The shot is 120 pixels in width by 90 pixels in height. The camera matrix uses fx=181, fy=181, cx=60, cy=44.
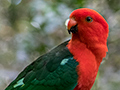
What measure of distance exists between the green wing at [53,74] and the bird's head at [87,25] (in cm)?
20

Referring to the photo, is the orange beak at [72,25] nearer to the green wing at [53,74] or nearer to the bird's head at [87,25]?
the bird's head at [87,25]

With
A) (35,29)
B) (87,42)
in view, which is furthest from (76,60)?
(35,29)

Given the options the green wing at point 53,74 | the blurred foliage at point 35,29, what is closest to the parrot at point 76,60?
the green wing at point 53,74

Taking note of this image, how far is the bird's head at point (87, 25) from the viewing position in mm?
1466

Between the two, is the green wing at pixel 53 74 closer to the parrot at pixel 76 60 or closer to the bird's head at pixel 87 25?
the parrot at pixel 76 60

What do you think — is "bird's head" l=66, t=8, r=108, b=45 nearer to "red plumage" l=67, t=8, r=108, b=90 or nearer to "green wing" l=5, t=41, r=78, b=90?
"red plumage" l=67, t=8, r=108, b=90

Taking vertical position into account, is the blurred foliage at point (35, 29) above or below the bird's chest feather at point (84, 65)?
above

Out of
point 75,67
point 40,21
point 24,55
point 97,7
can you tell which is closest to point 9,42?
point 24,55

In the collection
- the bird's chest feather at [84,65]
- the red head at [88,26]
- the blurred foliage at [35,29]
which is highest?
the blurred foliage at [35,29]

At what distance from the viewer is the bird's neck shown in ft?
4.75

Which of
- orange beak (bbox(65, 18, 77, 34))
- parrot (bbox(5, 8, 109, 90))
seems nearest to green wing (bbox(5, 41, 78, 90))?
parrot (bbox(5, 8, 109, 90))

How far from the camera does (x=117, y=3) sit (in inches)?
101

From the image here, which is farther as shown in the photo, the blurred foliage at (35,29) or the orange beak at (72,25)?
the blurred foliage at (35,29)

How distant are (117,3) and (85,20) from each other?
1297 mm
